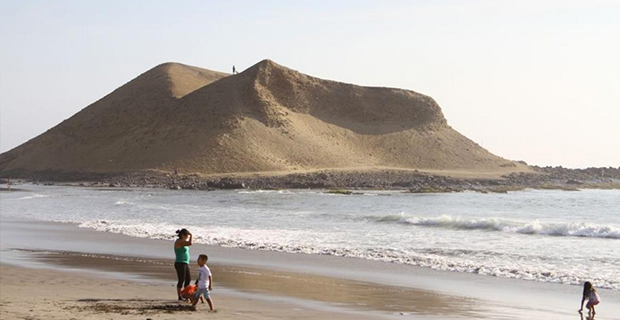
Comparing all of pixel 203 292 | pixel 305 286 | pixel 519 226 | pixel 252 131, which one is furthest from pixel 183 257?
pixel 252 131

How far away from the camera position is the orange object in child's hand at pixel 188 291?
12953 millimetres

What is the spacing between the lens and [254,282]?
16.2 metres

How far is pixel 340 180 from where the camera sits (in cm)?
8638

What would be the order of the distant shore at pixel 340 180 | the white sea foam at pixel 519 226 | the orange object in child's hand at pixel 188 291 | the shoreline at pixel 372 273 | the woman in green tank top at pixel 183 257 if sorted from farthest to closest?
the distant shore at pixel 340 180 → the white sea foam at pixel 519 226 → the woman in green tank top at pixel 183 257 → the shoreline at pixel 372 273 → the orange object in child's hand at pixel 188 291

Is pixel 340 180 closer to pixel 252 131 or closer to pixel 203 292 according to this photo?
pixel 252 131

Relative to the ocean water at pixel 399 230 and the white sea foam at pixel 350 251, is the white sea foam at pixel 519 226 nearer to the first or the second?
the ocean water at pixel 399 230

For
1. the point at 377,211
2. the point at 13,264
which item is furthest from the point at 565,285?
the point at 377,211

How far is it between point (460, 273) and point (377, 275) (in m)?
1.88

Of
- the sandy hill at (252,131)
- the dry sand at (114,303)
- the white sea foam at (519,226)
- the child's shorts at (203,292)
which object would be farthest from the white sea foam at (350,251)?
the sandy hill at (252,131)

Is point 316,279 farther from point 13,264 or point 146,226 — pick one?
point 146,226

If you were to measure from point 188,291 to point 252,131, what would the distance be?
303 ft

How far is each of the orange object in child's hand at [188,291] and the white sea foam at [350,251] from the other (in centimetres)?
743

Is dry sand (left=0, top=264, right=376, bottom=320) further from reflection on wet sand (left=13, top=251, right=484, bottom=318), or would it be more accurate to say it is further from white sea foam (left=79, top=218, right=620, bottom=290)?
white sea foam (left=79, top=218, right=620, bottom=290)

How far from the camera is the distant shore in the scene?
Result: 81875mm
